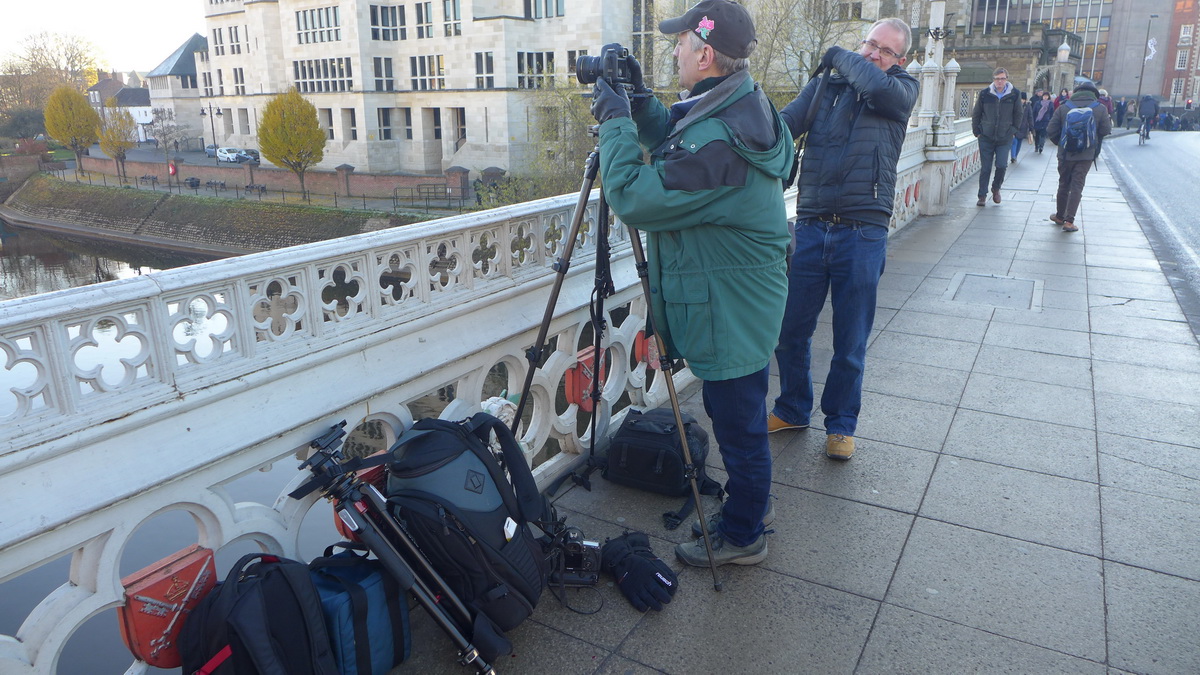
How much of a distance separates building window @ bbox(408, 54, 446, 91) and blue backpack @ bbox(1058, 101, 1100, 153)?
5354cm

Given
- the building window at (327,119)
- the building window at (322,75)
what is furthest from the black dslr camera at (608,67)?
the building window at (327,119)

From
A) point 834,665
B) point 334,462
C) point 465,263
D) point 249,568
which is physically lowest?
point 834,665

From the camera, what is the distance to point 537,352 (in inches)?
131

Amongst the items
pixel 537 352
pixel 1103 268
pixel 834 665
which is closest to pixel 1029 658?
pixel 834 665

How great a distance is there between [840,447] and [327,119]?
219 ft

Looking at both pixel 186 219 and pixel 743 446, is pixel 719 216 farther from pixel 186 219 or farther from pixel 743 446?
pixel 186 219

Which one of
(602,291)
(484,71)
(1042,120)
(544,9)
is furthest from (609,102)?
(544,9)

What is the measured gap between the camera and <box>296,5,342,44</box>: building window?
61812 millimetres

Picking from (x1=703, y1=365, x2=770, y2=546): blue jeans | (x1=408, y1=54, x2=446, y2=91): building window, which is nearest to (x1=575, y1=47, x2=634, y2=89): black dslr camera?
(x1=703, y1=365, x2=770, y2=546): blue jeans

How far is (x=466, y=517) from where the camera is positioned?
259 centimetres

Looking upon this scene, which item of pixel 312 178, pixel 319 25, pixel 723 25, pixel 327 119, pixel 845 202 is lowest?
pixel 312 178

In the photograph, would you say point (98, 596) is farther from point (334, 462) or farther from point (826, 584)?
point (826, 584)

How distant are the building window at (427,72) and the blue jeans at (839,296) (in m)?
58.7

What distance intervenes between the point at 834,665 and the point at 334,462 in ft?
5.87
